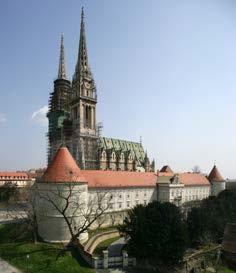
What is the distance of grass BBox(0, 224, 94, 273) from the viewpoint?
3084 cm

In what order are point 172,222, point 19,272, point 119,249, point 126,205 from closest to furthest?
point 19,272
point 172,222
point 119,249
point 126,205

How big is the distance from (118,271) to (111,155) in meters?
52.9

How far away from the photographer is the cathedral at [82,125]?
7900cm

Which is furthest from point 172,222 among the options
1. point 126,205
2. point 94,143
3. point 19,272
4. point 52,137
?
point 52,137

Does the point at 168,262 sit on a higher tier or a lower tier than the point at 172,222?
lower

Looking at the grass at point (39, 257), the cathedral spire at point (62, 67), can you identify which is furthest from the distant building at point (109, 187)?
the cathedral spire at point (62, 67)

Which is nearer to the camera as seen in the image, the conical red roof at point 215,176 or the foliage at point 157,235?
the foliage at point 157,235

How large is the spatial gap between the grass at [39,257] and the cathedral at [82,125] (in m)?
38.1

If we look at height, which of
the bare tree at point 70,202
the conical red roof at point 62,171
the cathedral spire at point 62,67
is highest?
the cathedral spire at point 62,67

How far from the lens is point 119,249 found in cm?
3812

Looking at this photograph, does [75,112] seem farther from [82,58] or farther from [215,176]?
[215,176]

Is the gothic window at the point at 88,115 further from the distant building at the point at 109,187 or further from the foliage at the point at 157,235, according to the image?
the foliage at the point at 157,235

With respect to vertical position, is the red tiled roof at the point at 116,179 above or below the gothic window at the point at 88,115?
below

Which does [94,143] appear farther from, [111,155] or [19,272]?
[19,272]
